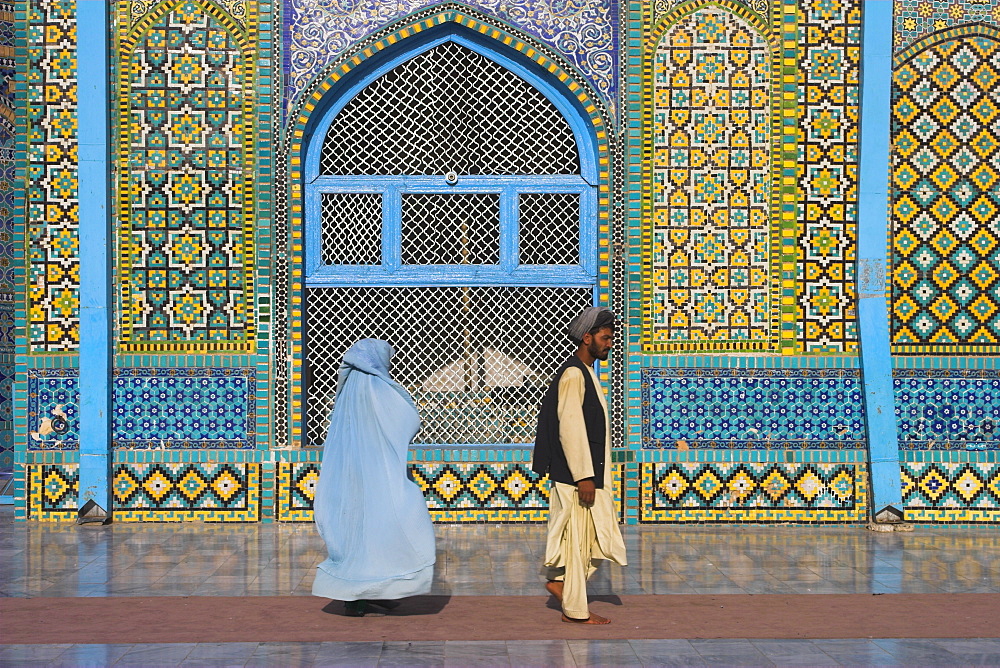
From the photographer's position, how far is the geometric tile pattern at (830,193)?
7.84m

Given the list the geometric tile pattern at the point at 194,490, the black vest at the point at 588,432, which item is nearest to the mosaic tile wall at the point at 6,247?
the geometric tile pattern at the point at 194,490

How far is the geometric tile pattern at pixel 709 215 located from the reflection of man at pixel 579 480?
2.76 m

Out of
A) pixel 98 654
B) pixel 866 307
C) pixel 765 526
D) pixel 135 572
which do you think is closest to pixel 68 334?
pixel 135 572

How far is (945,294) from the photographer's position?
7.86 meters

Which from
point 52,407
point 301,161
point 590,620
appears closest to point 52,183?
point 52,407

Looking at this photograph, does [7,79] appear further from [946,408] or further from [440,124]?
[946,408]

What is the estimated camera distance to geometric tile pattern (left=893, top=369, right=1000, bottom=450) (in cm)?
784

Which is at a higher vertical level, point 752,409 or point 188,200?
point 188,200

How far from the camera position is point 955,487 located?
7.83 metres

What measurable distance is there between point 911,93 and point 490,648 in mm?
5168

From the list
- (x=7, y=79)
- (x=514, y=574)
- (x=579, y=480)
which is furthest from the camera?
(x=7, y=79)

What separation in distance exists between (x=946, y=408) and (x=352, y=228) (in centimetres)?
426

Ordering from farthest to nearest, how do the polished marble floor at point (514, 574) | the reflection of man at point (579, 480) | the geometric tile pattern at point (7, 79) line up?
the geometric tile pattern at point (7, 79) < the reflection of man at point (579, 480) < the polished marble floor at point (514, 574)

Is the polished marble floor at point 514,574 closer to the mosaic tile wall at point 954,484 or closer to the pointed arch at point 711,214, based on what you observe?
the mosaic tile wall at point 954,484
